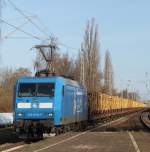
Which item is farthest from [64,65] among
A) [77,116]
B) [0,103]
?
[77,116]

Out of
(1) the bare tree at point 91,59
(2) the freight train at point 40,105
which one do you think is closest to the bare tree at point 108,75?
(1) the bare tree at point 91,59

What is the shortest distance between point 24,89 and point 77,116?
7564mm

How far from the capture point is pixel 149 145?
70.6 ft

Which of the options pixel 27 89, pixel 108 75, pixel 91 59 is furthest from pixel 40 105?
pixel 108 75

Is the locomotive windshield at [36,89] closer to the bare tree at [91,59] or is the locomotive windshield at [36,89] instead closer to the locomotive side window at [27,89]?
the locomotive side window at [27,89]

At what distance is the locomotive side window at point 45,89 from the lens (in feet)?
85.9

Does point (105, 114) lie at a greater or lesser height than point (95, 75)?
lesser

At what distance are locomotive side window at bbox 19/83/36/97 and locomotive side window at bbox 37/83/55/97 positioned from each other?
27cm

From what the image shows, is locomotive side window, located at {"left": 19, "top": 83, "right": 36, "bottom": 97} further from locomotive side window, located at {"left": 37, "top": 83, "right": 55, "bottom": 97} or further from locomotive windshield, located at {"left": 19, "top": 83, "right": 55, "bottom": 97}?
locomotive side window, located at {"left": 37, "top": 83, "right": 55, "bottom": 97}

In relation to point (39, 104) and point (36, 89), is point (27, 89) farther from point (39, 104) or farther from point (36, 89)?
point (39, 104)

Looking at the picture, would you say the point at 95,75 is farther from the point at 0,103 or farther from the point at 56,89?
the point at 56,89

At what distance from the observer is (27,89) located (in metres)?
26.5

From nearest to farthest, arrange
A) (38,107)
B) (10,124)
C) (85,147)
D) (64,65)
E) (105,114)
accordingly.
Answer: (85,147), (38,107), (10,124), (105,114), (64,65)

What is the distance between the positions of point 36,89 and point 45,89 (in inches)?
18.9
